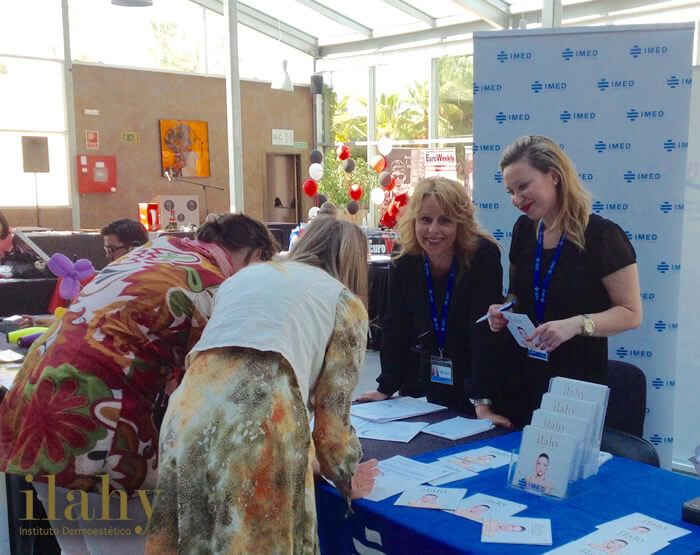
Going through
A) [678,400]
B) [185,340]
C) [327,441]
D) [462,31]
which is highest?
[462,31]

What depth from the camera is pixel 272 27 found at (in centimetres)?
1368

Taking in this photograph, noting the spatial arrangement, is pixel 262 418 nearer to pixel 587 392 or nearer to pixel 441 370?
pixel 587 392

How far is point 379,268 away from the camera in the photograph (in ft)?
22.3

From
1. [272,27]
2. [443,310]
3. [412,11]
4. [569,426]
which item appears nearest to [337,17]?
[272,27]

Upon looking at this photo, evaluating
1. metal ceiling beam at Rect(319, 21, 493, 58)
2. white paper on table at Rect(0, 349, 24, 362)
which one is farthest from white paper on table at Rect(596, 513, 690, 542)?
metal ceiling beam at Rect(319, 21, 493, 58)

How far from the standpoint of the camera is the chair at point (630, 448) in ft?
6.25

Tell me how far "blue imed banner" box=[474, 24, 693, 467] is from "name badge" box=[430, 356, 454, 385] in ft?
3.53

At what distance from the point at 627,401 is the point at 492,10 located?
9.53 meters

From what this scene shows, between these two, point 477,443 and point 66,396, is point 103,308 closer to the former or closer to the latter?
point 66,396

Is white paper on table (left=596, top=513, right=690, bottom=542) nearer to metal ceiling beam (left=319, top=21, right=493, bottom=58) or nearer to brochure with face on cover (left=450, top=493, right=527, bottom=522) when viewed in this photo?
brochure with face on cover (left=450, top=493, right=527, bottom=522)

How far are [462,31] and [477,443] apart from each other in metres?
11.1

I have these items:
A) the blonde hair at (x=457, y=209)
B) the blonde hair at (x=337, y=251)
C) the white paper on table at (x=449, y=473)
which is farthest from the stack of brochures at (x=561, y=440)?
the blonde hair at (x=457, y=209)

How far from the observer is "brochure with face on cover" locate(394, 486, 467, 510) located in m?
1.47

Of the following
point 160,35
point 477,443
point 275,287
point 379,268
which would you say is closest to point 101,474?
point 275,287
